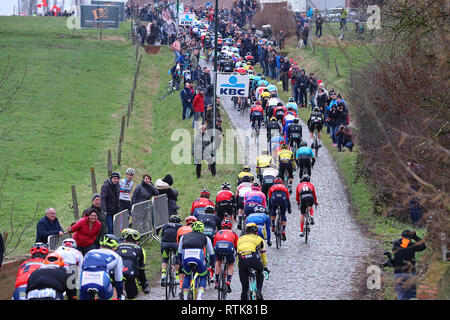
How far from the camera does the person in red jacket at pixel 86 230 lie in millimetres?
15988

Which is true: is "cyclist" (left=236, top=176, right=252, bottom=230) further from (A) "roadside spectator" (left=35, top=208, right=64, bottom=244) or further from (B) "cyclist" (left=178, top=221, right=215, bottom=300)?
(B) "cyclist" (left=178, top=221, right=215, bottom=300)

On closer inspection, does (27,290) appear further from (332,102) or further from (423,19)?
(332,102)

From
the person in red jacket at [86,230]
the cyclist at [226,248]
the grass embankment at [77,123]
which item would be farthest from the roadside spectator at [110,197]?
the cyclist at [226,248]

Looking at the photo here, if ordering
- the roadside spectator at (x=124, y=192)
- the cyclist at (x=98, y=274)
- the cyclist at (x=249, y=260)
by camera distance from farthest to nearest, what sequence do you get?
the roadside spectator at (x=124, y=192) → the cyclist at (x=249, y=260) → the cyclist at (x=98, y=274)

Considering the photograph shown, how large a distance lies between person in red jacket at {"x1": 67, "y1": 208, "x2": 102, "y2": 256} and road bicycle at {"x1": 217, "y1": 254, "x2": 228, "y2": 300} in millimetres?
3004

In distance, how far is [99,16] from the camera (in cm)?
6969

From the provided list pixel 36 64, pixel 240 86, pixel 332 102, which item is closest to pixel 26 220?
pixel 240 86

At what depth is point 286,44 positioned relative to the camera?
5900 centimetres

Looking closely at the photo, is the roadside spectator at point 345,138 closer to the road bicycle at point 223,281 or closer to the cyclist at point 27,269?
the road bicycle at point 223,281

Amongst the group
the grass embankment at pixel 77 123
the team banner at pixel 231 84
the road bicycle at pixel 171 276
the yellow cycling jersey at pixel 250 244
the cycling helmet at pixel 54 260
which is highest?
the team banner at pixel 231 84

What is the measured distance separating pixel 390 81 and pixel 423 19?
7691 mm

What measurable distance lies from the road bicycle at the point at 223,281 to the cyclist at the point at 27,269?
368cm

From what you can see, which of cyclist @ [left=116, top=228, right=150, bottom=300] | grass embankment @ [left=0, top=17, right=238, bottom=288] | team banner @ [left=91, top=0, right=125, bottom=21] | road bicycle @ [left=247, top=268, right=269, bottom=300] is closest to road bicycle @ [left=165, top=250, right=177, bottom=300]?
cyclist @ [left=116, top=228, right=150, bottom=300]

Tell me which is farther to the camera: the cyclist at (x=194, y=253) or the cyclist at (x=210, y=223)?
the cyclist at (x=210, y=223)
